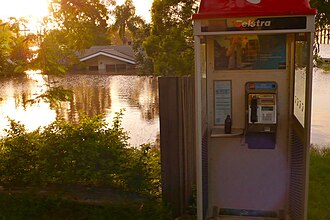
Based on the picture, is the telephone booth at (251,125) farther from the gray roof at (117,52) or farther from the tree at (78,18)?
the gray roof at (117,52)

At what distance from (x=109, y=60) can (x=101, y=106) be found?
1937 centimetres

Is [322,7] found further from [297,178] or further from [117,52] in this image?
[117,52]

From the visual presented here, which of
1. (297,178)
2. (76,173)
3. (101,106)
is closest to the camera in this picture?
(297,178)

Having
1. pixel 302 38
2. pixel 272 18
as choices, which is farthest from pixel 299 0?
pixel 302 38

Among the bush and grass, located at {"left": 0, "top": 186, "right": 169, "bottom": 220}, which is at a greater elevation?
the bush

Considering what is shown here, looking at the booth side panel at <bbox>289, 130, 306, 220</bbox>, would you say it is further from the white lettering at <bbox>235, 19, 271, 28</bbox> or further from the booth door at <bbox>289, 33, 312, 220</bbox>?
the white lettering at <bbox>235, 19, 271, 28</bbox>

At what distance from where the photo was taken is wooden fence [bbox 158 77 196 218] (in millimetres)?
4461

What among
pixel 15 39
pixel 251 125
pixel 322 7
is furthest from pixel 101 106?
pixel 251 125

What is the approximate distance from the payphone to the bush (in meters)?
1.47

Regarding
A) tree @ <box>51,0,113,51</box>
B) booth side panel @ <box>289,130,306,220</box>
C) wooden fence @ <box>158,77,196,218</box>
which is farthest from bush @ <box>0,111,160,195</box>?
tree @ <box>51,0,113,51</box>

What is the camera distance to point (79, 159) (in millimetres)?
5105

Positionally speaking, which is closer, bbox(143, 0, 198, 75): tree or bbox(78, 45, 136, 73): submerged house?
bbox(143, 0, 198, 75): tree

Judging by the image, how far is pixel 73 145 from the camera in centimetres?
515

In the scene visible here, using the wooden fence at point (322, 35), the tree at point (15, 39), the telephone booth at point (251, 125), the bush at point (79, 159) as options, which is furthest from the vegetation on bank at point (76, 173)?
the wooden fence at point (322, 35)
